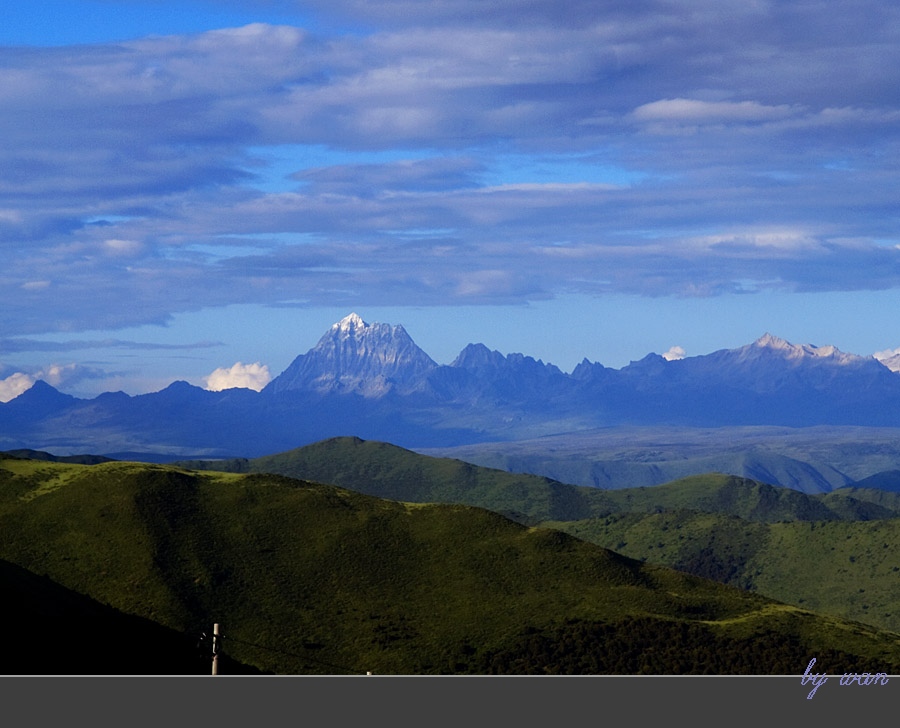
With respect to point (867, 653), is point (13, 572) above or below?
above

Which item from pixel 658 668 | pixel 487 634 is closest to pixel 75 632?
pixel 487 634

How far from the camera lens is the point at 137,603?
199500 millimetres

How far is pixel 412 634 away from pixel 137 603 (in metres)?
41.2

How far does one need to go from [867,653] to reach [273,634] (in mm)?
88154
